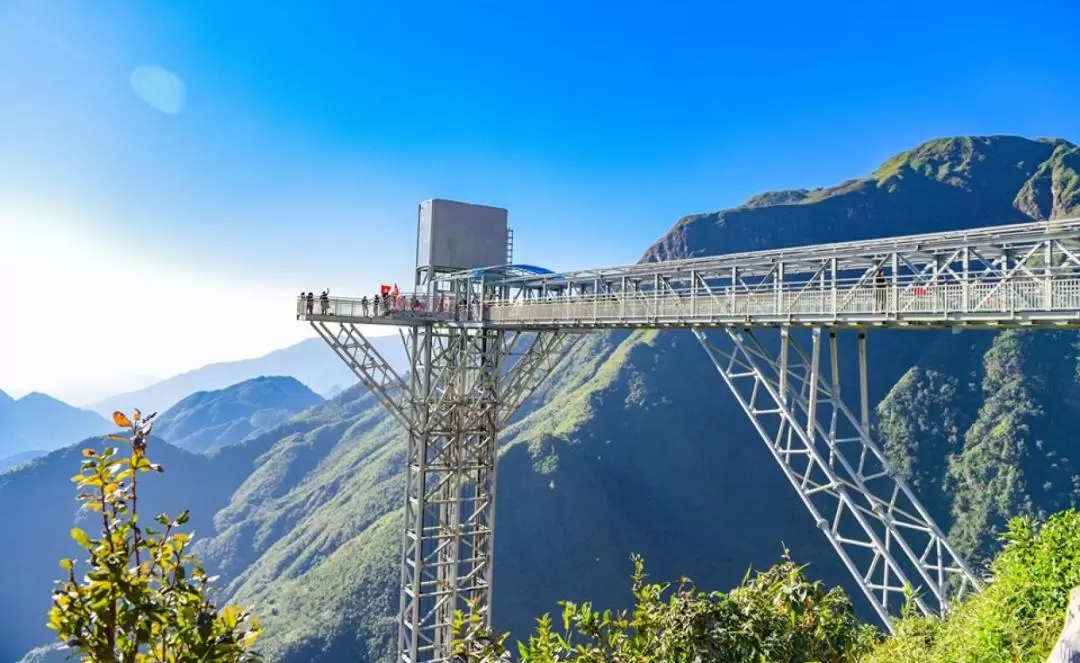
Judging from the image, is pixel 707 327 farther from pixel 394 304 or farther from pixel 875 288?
pixel 394 304

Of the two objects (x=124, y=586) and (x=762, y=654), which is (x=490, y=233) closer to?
(x=762, y=654)

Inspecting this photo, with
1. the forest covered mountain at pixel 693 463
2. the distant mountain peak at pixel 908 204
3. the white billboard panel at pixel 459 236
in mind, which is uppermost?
the distant mountain peak at pixel 908 204

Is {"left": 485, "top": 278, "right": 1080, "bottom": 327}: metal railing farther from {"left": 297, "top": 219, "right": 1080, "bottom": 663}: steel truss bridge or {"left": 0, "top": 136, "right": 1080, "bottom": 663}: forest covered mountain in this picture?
{"left": 0, "top": 136, "right": 1080, "bottom": 663}: forest covered mountain

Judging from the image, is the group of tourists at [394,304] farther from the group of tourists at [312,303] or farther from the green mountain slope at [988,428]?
the green mountain slope at [988,428]

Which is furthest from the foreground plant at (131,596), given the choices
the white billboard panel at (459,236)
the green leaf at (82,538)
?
the white billboard panel at (459,236)

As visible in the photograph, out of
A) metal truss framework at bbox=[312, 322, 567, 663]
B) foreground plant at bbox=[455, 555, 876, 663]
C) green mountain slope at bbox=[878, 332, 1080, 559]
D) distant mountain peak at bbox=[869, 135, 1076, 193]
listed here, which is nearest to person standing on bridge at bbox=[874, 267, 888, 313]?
foreground plant at bbox=[455, 555, 876, 663]

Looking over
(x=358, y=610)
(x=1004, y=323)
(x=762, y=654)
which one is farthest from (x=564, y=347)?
(x=358, y=610)

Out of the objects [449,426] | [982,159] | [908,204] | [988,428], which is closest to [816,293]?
[449,426]
